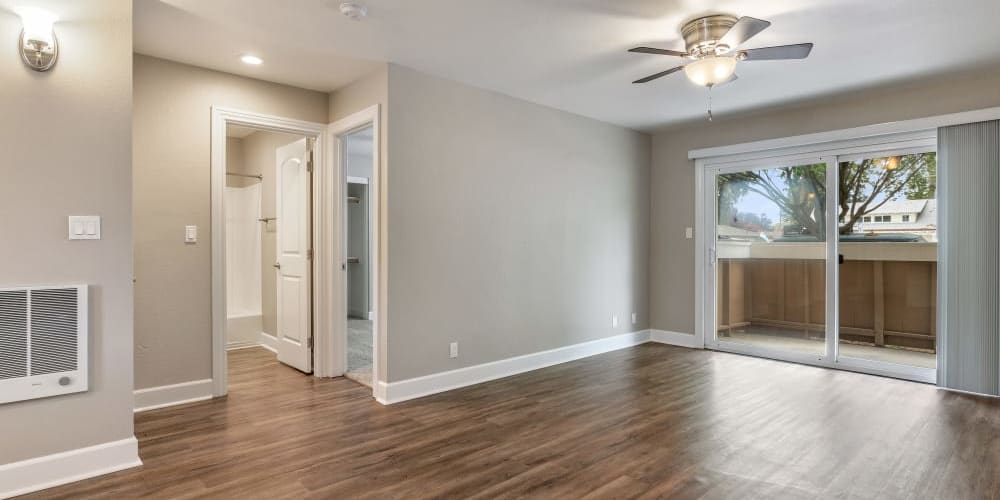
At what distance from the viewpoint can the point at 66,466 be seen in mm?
2385

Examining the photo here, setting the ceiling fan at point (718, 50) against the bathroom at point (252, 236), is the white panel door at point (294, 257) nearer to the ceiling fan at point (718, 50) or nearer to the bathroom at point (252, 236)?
the bathroom at point (252, 236)

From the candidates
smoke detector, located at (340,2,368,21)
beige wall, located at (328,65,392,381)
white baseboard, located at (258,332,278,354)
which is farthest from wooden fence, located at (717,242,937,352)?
white baseboard, located at (258,332,278,354)

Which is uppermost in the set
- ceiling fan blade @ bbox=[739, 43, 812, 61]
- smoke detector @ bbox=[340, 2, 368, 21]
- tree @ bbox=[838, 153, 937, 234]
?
smoke detector @ bbox=[340, 2, 368, 21]

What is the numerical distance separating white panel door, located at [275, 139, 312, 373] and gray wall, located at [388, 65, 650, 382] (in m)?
1.16

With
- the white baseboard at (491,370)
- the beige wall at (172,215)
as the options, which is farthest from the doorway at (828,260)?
the beige wall at (172,215)

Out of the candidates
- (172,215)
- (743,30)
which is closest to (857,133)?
(743,30)

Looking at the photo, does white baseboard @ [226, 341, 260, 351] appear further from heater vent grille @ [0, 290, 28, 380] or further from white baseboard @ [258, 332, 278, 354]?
heater vent grille @ [0, 290, 28, 380]

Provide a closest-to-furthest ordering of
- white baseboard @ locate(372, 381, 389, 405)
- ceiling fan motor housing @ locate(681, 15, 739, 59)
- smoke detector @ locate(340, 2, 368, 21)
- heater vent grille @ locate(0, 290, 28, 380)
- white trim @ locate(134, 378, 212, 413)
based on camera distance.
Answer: heater vent grille @ locate(0, 290, 28, 380) → smoke detector @ locate(340, 2, 368, 21) → ceiling fan motor housing @ locate(681, 15, 739, 59) → white trim @ locate(134, 378, 212, 413) → white baseboard @ locate(372, 381, 389, 405)

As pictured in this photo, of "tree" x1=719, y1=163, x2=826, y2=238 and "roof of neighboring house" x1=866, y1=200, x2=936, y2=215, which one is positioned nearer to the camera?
"roof of neighboring house" x1=866, y1=200, x2=936, y2=215

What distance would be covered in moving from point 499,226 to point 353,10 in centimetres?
214

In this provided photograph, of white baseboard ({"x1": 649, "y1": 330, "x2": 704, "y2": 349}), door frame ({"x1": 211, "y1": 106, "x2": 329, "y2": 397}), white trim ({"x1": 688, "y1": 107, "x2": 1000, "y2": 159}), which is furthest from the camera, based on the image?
white baseboard ({"x1": 649, "y1": 330, "x2": 704, "y2": 349})

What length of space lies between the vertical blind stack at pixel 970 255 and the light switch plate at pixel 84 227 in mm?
5758

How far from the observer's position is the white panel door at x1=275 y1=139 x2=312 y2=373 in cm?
439

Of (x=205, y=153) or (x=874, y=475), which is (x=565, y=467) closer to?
→ (x=874, y=475)
